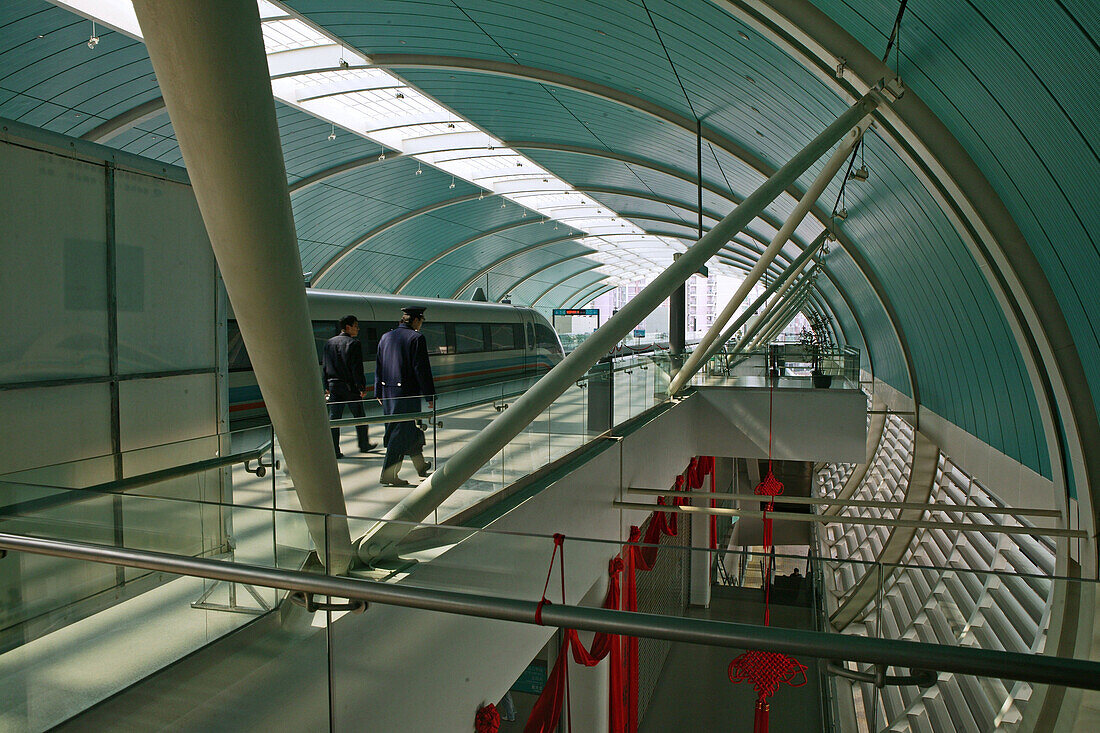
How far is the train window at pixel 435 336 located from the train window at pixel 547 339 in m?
7.12

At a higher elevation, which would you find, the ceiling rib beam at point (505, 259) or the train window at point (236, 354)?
the ceiling rib beam at point (505, 259)

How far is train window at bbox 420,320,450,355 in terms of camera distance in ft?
60.3

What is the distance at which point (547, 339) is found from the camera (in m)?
26.9

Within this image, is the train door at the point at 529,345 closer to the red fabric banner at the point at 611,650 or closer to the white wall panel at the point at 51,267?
the red fabric banner at the point at 611,650

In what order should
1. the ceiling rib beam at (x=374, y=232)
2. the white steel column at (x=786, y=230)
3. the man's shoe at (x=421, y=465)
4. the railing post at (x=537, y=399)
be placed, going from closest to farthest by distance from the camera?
the railing post at (x=537, y=399) < the man's shoe at (x=421, y=465) < the white steel column at (x=786, y=230) < the ceiling rib beam at (x=374, y=232)

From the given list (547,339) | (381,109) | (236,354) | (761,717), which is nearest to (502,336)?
(547,339)

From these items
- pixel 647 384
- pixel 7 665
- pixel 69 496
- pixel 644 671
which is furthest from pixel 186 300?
pixel 644 671

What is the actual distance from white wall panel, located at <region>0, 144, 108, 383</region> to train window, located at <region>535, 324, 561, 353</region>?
835 inches

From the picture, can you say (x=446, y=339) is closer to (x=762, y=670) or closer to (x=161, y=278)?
(x=161, y=278)

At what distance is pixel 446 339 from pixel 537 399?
1342 cm

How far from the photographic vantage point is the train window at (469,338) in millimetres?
19906

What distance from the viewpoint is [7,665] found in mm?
2871

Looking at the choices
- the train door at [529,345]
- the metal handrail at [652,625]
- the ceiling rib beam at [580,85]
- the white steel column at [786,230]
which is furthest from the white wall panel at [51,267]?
the train door at [529,345]

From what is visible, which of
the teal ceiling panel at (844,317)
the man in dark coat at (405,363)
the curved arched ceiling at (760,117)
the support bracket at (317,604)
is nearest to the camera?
the support bracket at (317,604)
